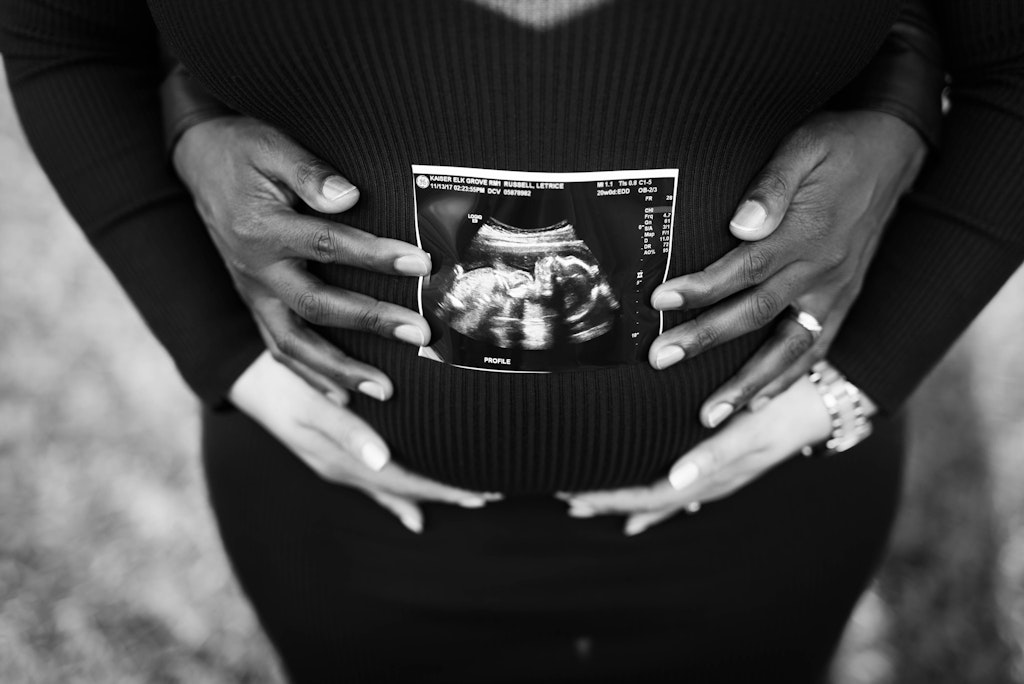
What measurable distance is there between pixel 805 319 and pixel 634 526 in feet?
1.07

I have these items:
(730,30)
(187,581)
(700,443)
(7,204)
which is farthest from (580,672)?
(7,204)

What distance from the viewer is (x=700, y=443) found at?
3.14 feet

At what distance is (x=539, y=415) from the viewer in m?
0.88

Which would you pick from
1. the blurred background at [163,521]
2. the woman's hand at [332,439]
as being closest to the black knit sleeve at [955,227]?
the woman's hand at [332,439]

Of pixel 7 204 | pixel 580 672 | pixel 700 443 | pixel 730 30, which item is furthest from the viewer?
pixel 7 204

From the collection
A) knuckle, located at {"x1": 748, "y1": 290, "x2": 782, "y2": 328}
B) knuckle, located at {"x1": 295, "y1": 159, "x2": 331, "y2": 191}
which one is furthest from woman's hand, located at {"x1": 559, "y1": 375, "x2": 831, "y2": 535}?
knuckle, located at {"x1": 295, "y1": 159, "x2": 331, "y2": 191}

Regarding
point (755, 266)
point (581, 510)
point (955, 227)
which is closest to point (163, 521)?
point (581, 510)

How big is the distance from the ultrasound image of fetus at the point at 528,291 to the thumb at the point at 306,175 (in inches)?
5.1

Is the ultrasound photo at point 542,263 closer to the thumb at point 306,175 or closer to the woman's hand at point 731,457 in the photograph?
the thumb at point 306,175

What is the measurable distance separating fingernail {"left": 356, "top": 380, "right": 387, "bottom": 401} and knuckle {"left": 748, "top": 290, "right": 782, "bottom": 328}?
0.38 meters

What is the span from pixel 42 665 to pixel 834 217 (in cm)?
183

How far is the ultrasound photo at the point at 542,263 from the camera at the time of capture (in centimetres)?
76

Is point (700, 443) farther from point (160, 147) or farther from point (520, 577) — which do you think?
point (160, 147)

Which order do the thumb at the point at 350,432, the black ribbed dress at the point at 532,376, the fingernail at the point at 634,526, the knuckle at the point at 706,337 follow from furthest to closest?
the fingernail at the point at 634,526
the thumb at the point at 350,432
the knuckle at the point at 706,337
the black ribbed dress at the point at 532,376
